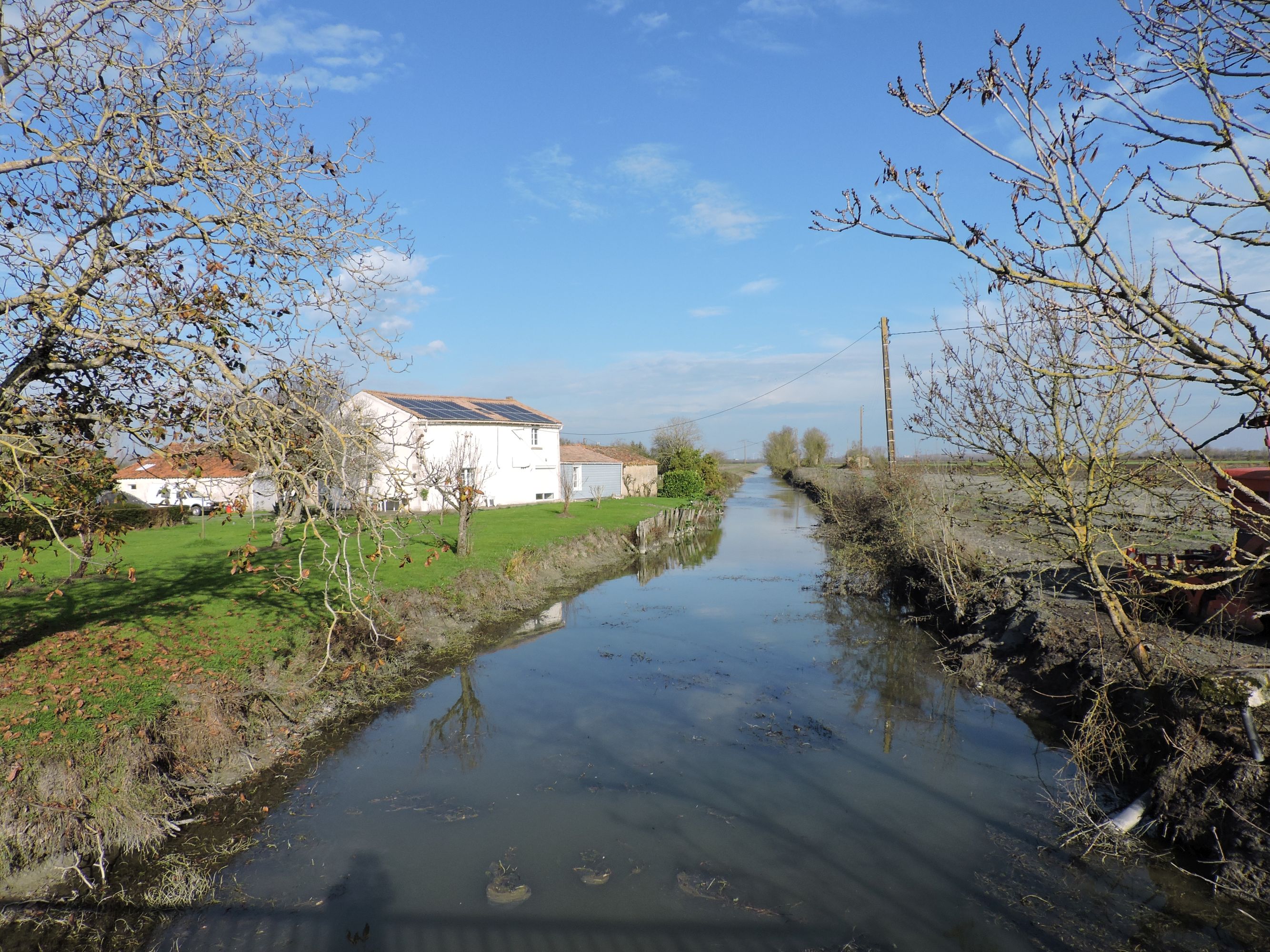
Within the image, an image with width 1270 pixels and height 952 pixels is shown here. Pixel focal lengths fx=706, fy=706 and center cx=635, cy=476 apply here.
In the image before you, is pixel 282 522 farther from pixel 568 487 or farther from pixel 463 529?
pixel 568 487

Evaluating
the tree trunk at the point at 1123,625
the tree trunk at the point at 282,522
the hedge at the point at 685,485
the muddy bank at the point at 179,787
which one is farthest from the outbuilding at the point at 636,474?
the tree trunk at the point at 282,522

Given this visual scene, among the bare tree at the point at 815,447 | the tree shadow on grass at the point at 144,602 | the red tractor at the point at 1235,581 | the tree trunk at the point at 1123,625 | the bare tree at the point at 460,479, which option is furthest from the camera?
the bare tree at the point at 815,447

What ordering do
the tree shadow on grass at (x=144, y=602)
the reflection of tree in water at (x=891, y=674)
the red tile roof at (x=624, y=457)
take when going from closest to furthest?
1. the tree shadow on grass at (x=144, y=602)
2. the reflection of tree in water at (x=891, y=674)
3. the red tile roof at (x=624, y=457)

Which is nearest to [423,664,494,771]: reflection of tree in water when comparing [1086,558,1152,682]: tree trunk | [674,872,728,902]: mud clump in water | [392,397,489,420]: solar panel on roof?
[674,872,728,902]: mud clump in water

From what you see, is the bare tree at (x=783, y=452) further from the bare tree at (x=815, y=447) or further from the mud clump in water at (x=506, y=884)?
the mud clump in water at (x=506, y=884)

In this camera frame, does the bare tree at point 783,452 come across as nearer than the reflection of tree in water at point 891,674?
No

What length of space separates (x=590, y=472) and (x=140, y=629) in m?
36.9

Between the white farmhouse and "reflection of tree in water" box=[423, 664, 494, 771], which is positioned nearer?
"reflection of tree in water" box=[423, 664, 494, 771]

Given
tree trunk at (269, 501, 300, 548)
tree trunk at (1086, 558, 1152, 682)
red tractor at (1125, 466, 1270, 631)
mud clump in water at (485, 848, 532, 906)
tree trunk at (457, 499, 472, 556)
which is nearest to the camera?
tree trunk at (269, 501, 300, 548)

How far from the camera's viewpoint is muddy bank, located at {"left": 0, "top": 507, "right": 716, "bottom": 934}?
628cm

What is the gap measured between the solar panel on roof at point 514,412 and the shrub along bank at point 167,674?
68.1 ft

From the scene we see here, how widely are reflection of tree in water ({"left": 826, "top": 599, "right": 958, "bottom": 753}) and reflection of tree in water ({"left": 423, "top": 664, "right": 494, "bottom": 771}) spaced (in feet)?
19.0

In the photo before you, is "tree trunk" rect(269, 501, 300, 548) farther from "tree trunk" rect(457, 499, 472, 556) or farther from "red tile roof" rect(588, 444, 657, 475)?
"red tile roof" rect(588, 444, 657, 475)

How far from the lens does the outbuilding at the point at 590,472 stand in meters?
45.8
